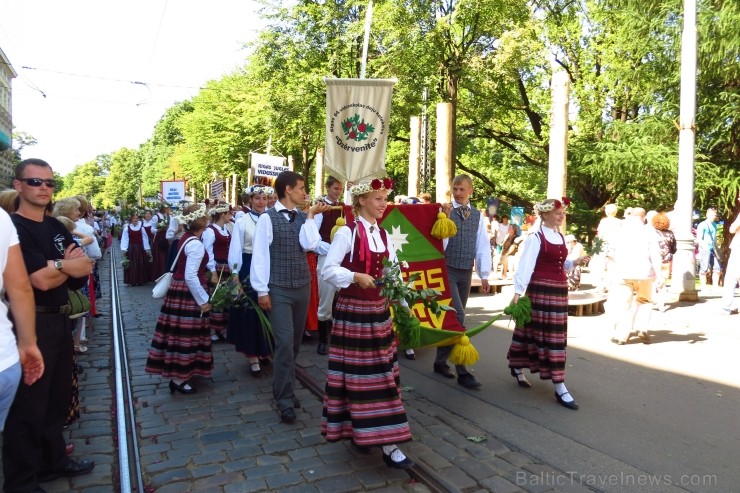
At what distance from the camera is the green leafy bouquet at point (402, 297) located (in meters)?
3.88

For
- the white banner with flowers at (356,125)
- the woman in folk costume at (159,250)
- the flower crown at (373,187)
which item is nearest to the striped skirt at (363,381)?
the flower crown at (373,187)

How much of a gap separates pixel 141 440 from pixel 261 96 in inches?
724

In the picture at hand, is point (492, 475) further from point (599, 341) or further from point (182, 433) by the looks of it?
point (599, 341)

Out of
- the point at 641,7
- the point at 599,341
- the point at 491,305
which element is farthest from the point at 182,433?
the point at 641,7

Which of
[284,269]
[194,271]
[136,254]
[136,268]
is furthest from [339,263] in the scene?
[136,254]

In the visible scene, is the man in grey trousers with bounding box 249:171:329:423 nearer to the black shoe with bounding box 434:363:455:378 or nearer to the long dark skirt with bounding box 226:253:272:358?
the long dark skirt with bounding box 226:253:272:358

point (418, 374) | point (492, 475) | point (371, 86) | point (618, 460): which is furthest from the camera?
point (371, 86)

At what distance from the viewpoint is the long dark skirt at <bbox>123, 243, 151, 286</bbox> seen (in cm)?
1470

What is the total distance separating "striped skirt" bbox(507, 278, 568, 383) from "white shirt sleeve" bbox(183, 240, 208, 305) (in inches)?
121

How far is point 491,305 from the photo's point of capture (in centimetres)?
1104

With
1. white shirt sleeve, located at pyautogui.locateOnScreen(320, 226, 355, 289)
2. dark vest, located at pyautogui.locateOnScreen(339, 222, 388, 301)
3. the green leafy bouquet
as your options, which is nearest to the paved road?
the green leafy bouquet

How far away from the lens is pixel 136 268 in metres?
14.7

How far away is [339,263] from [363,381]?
2.68ft

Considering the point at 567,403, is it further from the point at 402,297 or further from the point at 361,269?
the point at 361,269
